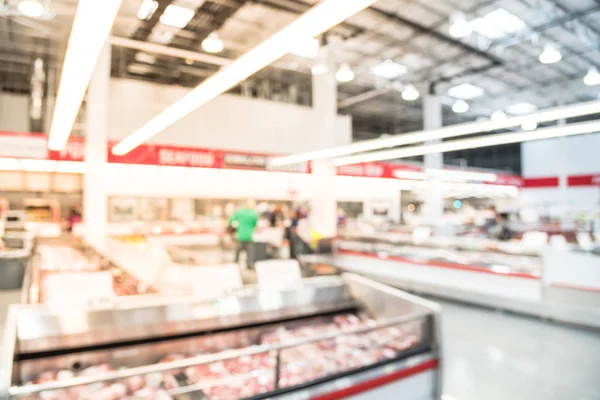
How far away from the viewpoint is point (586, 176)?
22.3 metres

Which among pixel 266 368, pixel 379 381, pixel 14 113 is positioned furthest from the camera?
pixel 14 113

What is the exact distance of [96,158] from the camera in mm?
9180

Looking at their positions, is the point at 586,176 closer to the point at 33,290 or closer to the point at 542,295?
the point at 542,295

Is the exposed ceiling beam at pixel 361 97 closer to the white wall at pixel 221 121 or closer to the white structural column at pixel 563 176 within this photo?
the white wall at pixel 221 121

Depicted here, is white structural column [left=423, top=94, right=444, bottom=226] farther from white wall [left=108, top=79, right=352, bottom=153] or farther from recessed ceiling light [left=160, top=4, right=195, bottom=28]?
recessed ceiling light [left=160, top=4, right=195, bottom=28]

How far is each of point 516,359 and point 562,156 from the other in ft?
73.4

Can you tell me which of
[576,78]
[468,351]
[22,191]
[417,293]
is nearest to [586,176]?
[576,78]

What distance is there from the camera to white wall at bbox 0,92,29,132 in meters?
13.7

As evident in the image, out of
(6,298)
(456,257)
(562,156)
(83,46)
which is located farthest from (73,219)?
(562,156)

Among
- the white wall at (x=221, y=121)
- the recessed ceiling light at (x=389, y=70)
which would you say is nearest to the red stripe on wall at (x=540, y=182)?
the recessed ceiling light at (x=389, y=70)

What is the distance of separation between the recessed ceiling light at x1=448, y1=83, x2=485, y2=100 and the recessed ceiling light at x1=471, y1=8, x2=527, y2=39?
16.6 ft

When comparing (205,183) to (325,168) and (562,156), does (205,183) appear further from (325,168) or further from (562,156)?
(562,156)

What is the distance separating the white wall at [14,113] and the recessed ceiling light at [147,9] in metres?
7.32

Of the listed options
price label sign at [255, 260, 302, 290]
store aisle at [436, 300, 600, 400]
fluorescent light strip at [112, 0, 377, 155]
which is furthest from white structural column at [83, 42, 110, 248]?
store aisle at [436, 300, 600, 400]
